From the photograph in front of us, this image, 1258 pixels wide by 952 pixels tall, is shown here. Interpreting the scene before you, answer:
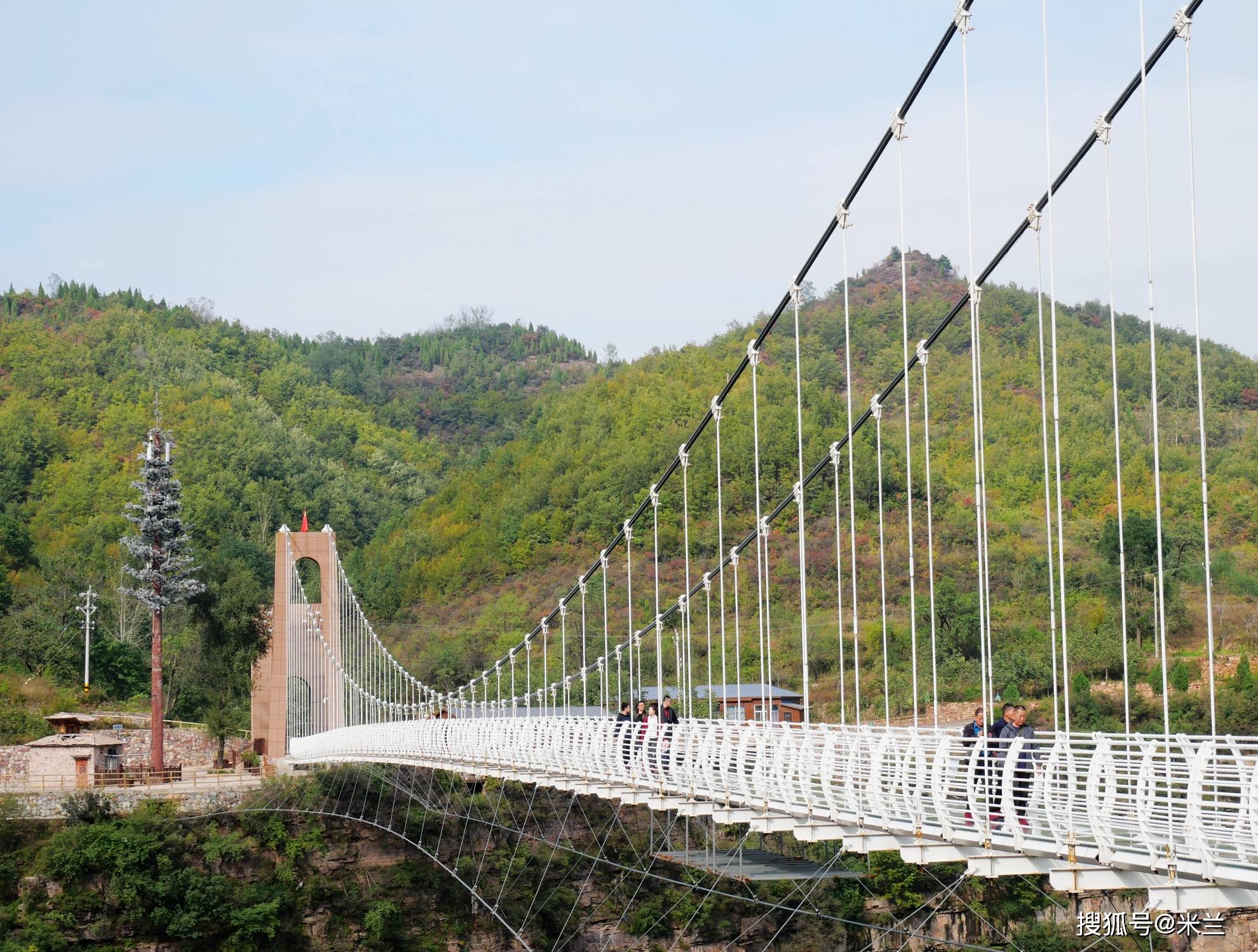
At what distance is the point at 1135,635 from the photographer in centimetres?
4338

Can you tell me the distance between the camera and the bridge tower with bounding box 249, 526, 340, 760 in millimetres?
54219

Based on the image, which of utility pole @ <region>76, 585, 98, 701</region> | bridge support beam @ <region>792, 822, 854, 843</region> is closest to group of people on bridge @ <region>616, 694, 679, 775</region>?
bridge support beam @ <region>792, 822, 854, 843</region>

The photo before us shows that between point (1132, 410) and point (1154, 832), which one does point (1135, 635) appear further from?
point (1154, 832)

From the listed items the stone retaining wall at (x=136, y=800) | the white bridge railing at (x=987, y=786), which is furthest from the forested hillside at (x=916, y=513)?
the white bridge railing at (x=987, y=786)

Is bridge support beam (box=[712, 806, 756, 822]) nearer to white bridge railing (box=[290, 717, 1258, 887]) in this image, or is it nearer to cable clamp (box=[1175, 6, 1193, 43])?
white bridge railing (box=[290, 717, 1258, 887])

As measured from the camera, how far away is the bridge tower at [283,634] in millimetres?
54219

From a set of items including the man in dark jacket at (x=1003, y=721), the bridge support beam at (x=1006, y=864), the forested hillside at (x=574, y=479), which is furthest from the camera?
the forested hillside at (x=574, y=479)

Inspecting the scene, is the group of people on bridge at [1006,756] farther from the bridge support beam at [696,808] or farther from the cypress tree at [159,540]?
the cypress tree at [159,540]

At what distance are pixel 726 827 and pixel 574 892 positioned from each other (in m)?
6.82

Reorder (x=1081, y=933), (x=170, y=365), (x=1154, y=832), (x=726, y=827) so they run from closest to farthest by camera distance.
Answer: (x=1154, y=832), (x=1081, y=933), (x=726, y=827), (x=170, y=365)

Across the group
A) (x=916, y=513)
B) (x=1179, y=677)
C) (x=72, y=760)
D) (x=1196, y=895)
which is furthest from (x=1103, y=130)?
(x=72, y=760)

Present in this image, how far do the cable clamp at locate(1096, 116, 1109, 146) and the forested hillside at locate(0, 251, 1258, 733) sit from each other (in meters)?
24.2

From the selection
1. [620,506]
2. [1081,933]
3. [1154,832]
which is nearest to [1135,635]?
[1081,933]

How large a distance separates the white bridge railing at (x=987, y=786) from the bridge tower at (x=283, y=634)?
119 feet
